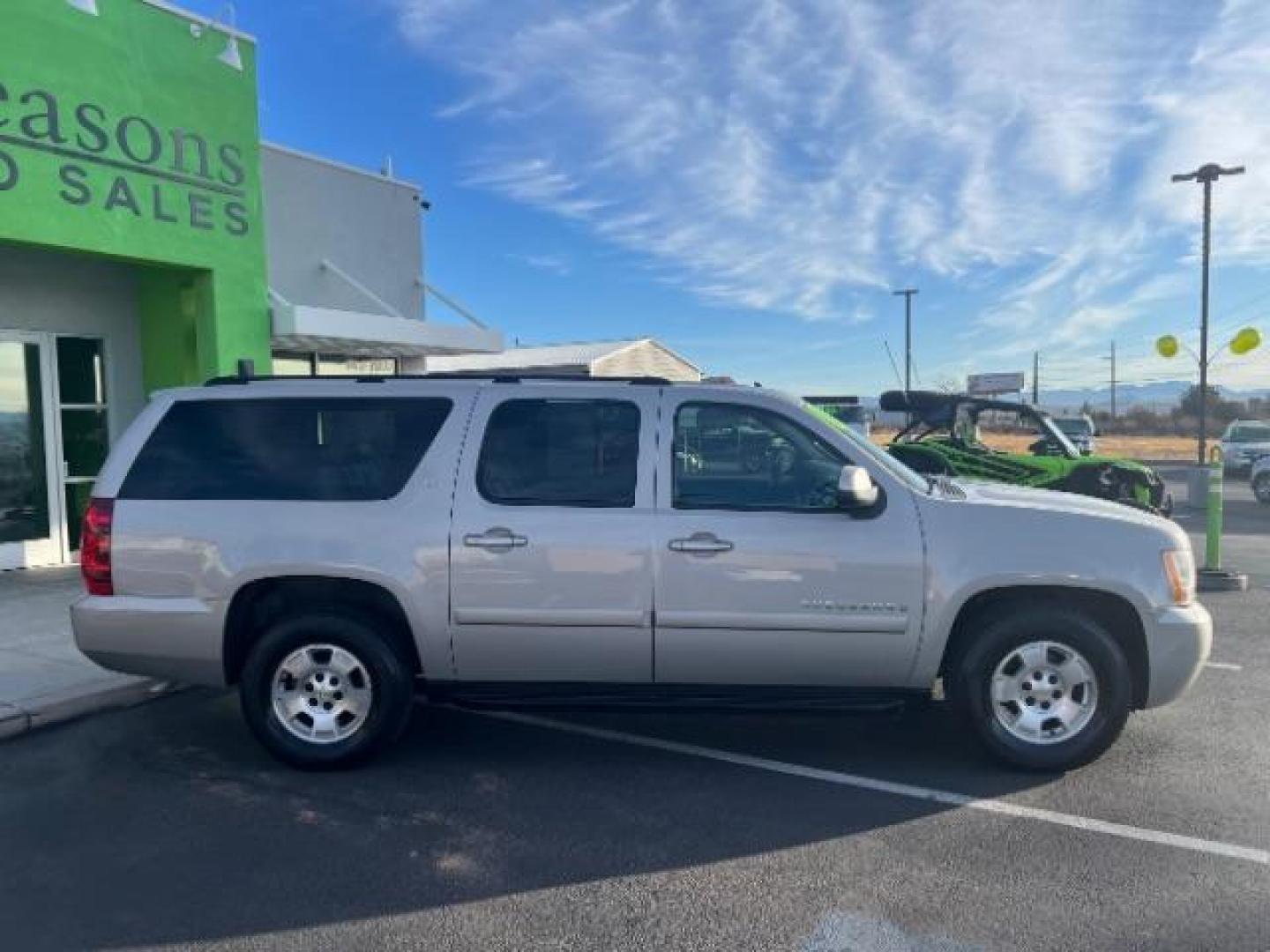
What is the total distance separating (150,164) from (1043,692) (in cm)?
927

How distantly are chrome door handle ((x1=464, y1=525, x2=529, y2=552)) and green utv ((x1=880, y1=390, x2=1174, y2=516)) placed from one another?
23.9 feet

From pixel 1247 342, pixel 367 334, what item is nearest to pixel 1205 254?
pixel 1247 342

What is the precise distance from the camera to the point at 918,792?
14.7 ft

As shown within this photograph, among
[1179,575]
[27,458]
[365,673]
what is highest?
[27,458]

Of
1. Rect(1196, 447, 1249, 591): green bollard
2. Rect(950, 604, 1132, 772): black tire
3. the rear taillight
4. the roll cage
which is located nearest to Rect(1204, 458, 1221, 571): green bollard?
Rect(1196, 447, 1249, 591): green bollard

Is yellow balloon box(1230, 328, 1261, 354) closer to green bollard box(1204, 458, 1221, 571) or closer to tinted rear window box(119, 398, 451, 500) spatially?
green bollard box(1204, 458, 1221, 571)

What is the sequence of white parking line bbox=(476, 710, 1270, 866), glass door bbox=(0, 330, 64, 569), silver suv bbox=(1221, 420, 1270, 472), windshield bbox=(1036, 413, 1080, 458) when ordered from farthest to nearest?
silver suv bbox=(1221, 420, 1270, 472), windshield bbox=(1036, 413, 1080, 458), glass door bbox=(0, 330, 64, 569), white parking line bbox=(476, 710, 1270, 866)

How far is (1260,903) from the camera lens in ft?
11.3

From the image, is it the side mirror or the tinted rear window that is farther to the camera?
the tinted rear window

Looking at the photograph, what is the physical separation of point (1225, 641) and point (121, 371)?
11.3m

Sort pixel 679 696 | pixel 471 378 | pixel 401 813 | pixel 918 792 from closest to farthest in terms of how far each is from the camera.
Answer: pixel 401 813 → pixel 918 792 → pixel 679 696 → pixel 471 378

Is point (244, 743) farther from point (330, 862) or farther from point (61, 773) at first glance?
point (330, 862)

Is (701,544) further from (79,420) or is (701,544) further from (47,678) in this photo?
(79,420)

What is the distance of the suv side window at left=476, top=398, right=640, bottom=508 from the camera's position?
4723mm
